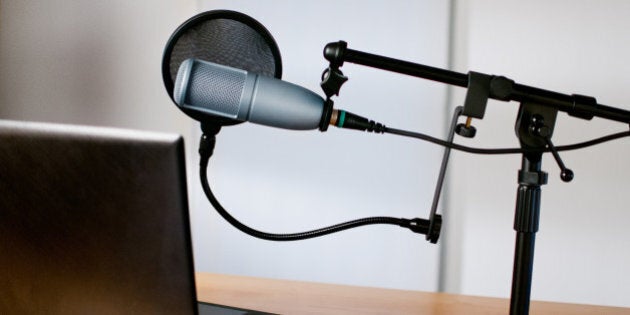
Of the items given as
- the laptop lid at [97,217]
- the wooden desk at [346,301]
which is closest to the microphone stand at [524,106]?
the laptop lid at [97,217]

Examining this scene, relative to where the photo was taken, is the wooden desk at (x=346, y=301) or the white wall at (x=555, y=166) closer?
the wooden desk at (x=346, y=301)

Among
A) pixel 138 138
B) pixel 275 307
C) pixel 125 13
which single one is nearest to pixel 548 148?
pixel 138 138

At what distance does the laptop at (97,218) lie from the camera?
397mm

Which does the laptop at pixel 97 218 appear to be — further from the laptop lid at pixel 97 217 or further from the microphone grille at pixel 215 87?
the microphone grille at pixel 215 87

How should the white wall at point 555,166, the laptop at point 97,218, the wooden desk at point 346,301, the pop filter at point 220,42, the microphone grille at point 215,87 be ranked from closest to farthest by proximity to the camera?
the laptop at point 97,218
the microphone grille at point 215,87
the pop filter at point 220,42
the wooden desk at point 346,301
the white wall at point 555,166

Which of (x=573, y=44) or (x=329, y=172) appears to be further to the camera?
(x=329, y=172)

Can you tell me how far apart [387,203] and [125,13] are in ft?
2.99

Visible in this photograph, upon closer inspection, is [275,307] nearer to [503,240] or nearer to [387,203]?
[387,203]

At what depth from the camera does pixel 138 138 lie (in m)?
0.39

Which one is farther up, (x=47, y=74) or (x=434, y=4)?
(x=434, y=4)

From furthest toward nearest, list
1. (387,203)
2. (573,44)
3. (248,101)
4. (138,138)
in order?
(387,203) < (573,44) < (248,101) < (138,138)

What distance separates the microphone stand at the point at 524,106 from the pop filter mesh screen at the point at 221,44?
10 centimetres

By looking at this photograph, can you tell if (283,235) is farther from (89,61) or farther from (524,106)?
(89,61)

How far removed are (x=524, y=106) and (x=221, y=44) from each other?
36 centimetres
